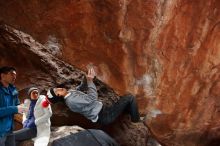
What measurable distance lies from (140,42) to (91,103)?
125 cm

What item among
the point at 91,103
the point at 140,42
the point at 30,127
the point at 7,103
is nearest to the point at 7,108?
the point at 7,103

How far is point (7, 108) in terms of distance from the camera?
4.83 m

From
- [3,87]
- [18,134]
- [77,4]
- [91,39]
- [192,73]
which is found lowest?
[18,134]

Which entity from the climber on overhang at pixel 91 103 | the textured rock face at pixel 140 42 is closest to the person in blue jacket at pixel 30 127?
the climber on overhang at pixel 91 103

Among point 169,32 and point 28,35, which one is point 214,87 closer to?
point 169,32

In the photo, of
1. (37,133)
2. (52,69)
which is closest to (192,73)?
(52,69)

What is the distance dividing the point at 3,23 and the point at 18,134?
5.54 ft

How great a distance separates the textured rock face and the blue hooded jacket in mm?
1247

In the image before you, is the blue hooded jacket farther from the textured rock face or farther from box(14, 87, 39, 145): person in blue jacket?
the textured rock face

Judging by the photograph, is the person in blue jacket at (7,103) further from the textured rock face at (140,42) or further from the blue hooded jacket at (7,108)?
the textured rock face at (140,42)

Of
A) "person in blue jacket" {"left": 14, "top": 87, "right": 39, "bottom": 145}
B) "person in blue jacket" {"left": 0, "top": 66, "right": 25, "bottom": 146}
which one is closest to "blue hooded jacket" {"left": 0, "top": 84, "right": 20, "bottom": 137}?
"person in blue jacket" {"left": 0, "top": 66, "right": 25, "bottom": 146}

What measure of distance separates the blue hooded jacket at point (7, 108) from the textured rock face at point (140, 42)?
1.25m

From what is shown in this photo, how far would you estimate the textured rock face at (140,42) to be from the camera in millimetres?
6293

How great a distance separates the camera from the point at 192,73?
6.73m
